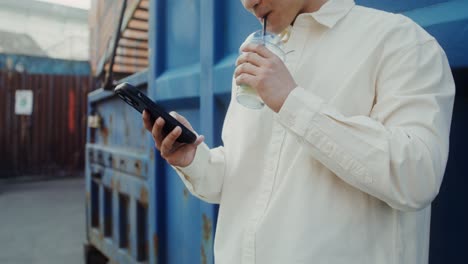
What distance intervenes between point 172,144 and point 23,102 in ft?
29.8

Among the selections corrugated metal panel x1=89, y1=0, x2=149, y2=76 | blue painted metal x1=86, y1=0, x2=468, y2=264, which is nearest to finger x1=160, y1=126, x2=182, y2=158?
blue painted metal x1=86, y1=0, x2=468, y2=264

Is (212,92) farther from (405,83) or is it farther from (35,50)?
(35,50)

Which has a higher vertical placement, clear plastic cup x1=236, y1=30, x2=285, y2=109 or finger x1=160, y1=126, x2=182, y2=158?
clear plastic cup x1=236, y1=30, x2=285, y2=109

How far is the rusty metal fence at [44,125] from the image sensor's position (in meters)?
8.73

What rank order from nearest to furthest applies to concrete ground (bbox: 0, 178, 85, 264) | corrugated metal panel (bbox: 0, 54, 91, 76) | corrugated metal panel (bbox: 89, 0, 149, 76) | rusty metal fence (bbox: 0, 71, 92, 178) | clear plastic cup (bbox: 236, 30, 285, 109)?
1. clear plastic cup (bbox: 236, 30, 285, 109)
2. corrugated metal panel (bbox: 89, 0, 149, 76)
3. concrete ground (bbox: 0, 178, 85, 264)
4. rusty metal fence (bbox: 0, 71, 92, 178)
5. corrugated metal panel (bbox: 0, 54, 91, 76)

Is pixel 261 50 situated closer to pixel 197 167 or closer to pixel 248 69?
pixel 248 69

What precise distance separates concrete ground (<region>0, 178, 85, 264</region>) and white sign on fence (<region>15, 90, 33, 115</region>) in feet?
5.43

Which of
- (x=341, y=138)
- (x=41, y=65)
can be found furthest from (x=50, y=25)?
(x=341, y=138)

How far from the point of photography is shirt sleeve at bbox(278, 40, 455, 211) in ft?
2.33

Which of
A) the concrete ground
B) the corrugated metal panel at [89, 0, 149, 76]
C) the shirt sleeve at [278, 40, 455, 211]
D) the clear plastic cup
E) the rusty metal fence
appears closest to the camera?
the shirt sleeve at [278, 40, 455, 211]

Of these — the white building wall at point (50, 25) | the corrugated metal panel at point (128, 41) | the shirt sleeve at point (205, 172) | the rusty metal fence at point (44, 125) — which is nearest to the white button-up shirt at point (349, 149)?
Result: the shirt sleeve at point (205, 172)

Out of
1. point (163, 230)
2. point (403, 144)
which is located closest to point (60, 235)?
point (163, 230)

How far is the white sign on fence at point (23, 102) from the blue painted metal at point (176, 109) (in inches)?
266

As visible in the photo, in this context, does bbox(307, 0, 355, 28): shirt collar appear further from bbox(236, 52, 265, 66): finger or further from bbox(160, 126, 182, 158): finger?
bbox(160, 126, 182, 158): finger
